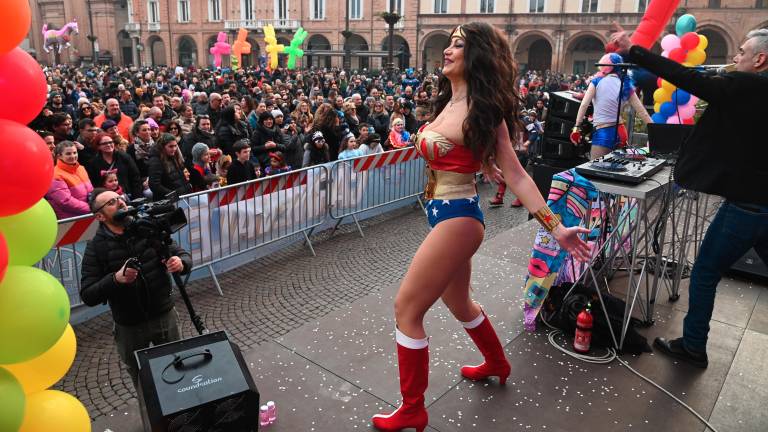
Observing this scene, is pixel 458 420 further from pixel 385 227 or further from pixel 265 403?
pixel 385 227

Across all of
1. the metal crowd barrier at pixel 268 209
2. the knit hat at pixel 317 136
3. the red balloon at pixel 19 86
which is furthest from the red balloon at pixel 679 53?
the red balloon at pixel 19 86

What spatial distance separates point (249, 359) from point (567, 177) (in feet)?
8.73

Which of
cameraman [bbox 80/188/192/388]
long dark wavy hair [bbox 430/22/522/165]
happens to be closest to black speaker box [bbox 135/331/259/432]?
cameraman [bbox 80/188/192/388]

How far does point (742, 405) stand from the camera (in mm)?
3375

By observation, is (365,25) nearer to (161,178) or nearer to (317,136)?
(317,136)

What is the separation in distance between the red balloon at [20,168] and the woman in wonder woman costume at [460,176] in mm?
1683

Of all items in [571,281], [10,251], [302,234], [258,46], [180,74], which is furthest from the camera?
[258,46]

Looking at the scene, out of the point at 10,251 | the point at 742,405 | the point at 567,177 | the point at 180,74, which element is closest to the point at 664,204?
the point at 567,177

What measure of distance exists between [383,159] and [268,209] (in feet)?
7.11

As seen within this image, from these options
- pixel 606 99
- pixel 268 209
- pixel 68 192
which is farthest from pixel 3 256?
pixel 606 99

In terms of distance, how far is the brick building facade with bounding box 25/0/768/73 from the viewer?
41.8 m

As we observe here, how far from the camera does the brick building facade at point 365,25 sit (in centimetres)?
4184

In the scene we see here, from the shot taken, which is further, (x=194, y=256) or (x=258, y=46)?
(x=258, y=46)

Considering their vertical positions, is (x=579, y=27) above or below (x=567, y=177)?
above
